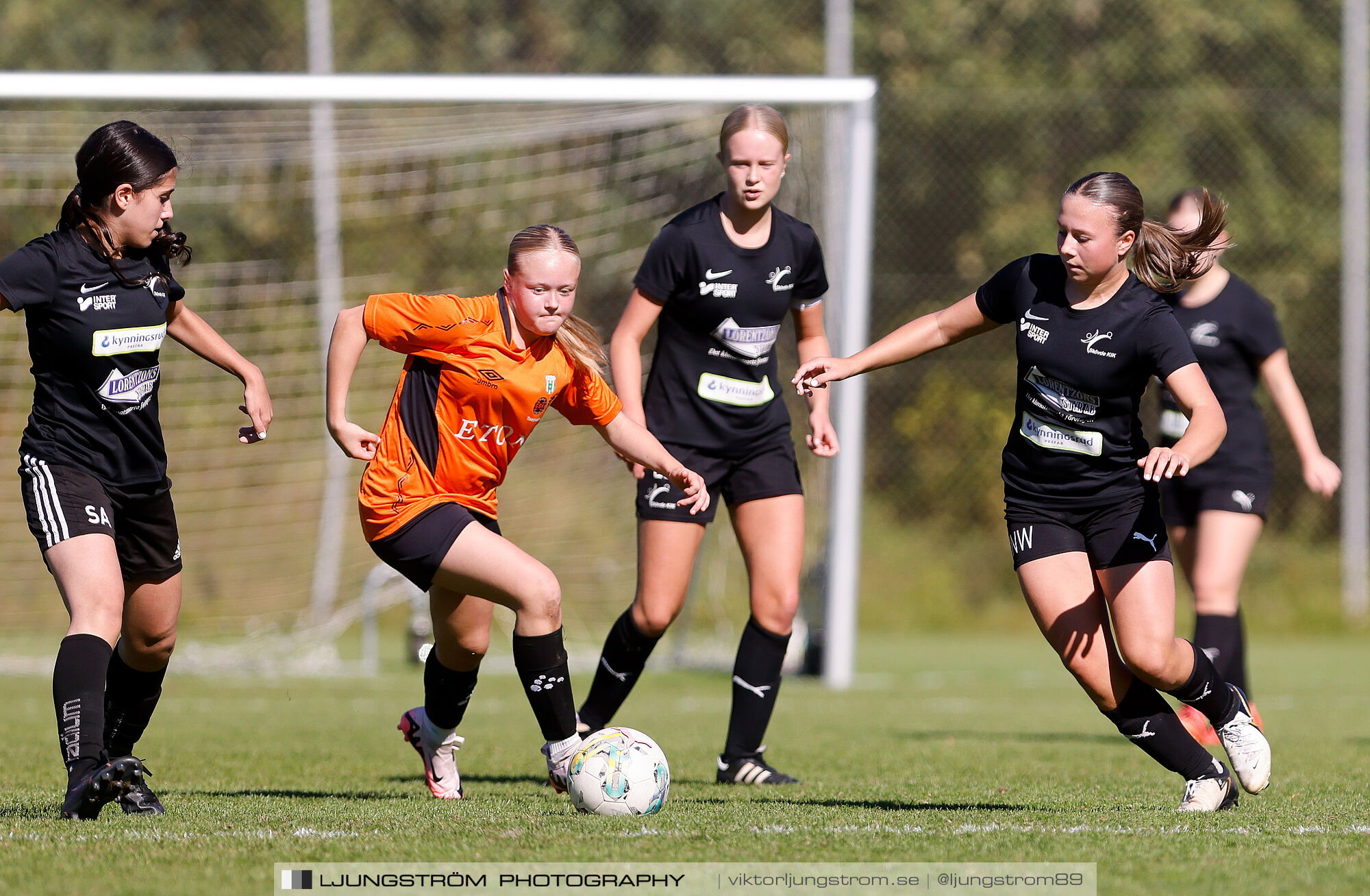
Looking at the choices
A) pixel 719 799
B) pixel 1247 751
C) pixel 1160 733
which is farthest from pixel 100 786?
pixel 1247 751

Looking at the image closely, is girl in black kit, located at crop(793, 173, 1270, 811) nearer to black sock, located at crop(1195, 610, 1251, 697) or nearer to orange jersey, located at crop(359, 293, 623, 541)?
orange jersey, located at crop(359, 293, 623, 541)

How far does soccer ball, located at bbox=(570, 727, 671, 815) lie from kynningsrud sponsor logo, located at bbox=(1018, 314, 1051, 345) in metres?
1.54

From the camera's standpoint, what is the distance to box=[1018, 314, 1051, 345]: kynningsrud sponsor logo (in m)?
4.27

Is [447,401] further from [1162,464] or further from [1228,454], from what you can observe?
[1228,454]

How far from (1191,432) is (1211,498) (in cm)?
252

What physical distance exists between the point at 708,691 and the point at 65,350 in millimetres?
6030

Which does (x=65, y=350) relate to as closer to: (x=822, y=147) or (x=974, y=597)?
(x=822, y=147)

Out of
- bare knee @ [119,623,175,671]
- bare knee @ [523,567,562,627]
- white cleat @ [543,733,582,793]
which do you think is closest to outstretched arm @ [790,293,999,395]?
bare knee @ [523,567,562,627]

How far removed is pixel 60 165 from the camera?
33.8 ft

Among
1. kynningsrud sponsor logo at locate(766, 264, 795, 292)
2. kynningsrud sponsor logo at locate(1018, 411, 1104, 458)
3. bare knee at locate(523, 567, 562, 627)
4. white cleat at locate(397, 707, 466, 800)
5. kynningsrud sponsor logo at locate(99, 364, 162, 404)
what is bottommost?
white cleat at locate(397, 707, 466, 800)

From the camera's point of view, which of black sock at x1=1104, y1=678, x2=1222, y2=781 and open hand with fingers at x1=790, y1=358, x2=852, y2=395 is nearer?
black sock at x1=1104, y1=678, x2=1222, y2=781

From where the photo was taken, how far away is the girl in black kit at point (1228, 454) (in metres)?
6.35

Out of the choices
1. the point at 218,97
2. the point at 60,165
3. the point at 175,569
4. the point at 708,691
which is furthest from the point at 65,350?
the point at 60,165

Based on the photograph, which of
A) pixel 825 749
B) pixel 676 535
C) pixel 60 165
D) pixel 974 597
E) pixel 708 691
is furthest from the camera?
pixel 974 597
